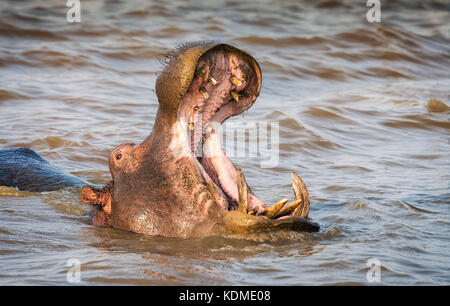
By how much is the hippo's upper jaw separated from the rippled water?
6.8 inches

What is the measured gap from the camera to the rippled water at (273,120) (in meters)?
4.29

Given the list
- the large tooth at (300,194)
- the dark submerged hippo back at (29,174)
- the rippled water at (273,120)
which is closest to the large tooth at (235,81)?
the rippled water at (273,120)

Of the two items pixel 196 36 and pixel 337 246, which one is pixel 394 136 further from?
pixel 196 36

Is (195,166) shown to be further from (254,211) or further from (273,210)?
(273,210)

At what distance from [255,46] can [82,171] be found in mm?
8498

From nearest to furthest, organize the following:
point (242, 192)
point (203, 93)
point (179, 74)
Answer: point (179, 74)
point (242, 192)
point (203, 93)

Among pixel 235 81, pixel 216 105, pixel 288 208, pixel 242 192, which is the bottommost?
pixel 288 208

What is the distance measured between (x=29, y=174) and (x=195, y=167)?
2825 millimetres

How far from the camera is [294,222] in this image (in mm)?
4285

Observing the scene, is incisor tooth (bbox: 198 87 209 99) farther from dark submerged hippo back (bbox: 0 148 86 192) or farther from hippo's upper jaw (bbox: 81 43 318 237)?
dark submerged hippo back (bbox: 0 148 86 192)

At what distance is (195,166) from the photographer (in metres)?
4.36

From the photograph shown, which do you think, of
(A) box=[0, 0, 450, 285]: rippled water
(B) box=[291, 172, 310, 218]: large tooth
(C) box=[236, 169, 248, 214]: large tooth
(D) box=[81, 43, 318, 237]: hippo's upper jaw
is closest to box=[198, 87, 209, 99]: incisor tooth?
(D) box=[81, 43, 318, 237]: hippo's upper jaw

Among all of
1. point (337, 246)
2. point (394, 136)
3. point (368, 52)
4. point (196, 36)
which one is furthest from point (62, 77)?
point (337, 246)

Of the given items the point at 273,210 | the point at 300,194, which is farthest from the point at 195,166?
the point at 300,194
